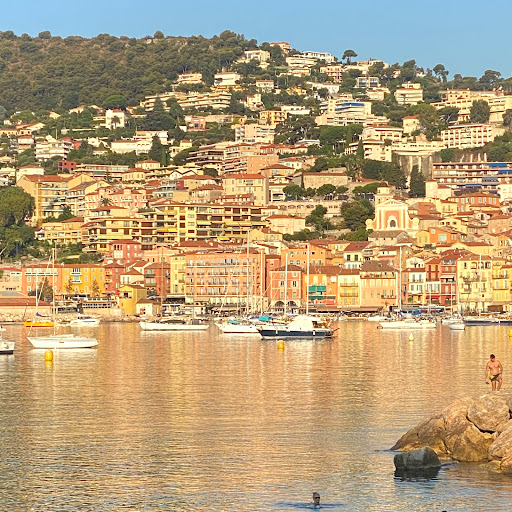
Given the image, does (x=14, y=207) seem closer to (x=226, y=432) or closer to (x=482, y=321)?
(x=482, y=321)

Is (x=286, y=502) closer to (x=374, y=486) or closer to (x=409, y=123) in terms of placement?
(x=374, y=486)

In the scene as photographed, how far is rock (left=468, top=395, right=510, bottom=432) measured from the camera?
78.2 ft

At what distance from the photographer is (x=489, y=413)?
78.5ft

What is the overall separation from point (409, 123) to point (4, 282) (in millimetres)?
69379

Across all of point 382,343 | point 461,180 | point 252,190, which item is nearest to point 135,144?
point 252,190

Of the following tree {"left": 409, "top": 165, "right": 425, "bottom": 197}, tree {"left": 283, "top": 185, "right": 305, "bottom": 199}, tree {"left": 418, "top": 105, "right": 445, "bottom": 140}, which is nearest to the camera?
tree {"left": 283, "top": 185, "right": 305, "bottom": 199}

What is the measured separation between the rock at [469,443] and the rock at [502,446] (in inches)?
18.1

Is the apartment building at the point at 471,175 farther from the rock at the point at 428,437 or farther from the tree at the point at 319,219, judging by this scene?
the rock at the point at 428,437

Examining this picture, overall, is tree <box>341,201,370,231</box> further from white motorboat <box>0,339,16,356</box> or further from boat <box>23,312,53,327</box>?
white motorboat <box>0,339,16,356</box>

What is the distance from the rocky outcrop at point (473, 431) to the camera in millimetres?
23406

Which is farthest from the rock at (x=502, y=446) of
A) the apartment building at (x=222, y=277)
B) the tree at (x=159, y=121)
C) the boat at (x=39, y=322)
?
the tree at (x=159, y=121)

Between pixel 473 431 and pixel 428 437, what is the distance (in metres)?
0.96

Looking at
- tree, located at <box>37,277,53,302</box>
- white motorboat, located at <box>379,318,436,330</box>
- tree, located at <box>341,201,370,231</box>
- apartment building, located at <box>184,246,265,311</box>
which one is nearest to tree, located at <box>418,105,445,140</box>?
tree, located at <box>341,201,370,231</box>

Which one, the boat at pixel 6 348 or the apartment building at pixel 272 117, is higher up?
the apartment building at pixel 272 117
